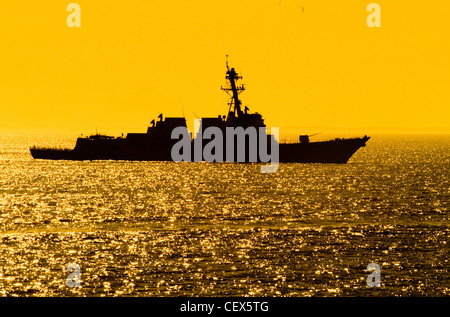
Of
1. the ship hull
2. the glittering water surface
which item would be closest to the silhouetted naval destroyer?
the ship hull

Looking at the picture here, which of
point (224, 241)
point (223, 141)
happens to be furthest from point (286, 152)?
point (224, 241)

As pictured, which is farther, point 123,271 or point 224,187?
point 224,187

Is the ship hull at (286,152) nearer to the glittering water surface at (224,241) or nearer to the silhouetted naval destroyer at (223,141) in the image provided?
the silhouetted naval destroyer at (223,141)

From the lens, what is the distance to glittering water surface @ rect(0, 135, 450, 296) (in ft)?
81.8

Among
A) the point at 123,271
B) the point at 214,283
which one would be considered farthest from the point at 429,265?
the point at 123,271

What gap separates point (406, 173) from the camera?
319 feet

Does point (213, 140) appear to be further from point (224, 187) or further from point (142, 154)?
point (224, 187)

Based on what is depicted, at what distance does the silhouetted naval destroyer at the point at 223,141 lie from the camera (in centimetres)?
9888

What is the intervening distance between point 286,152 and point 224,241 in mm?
70356

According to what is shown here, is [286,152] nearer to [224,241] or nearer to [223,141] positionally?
[223,141]

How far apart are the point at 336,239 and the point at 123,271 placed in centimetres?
1321

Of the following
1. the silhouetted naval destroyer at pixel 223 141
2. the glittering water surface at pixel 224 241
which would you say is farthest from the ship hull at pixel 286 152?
the glittering water surface at pixel 224 241

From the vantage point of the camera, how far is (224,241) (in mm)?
34562
